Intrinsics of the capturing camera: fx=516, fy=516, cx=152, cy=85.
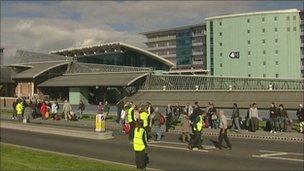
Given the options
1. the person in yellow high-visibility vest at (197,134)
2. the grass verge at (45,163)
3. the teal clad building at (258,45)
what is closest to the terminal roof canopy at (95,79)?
the person in yellow high-visibility vest at (197,134)

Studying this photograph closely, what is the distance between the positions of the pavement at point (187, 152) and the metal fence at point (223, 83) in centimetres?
3163

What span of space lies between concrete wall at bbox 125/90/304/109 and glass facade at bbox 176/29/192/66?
89660mm

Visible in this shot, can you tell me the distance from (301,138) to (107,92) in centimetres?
4745

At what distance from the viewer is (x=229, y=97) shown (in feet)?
173

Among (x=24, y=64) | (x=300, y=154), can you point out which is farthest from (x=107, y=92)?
(x=300, y=154)

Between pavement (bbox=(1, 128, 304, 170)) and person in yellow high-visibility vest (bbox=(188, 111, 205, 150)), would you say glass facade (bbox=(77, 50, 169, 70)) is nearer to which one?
pavement (bbox=(1, 128, 304, 170))

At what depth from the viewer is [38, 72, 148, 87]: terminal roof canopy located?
6656 cm

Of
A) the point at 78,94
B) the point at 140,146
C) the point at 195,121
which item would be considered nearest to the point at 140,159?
the point at 140,146

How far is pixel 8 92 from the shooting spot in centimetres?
8706

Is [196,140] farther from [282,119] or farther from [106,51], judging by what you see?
[106,51]

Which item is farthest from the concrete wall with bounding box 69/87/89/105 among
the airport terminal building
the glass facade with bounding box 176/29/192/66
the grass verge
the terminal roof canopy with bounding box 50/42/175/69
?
the glass facade with bounding box 176/29/192/66

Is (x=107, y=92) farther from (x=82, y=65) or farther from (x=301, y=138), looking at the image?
(x=301, y=138)

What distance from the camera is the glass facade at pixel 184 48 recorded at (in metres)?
150

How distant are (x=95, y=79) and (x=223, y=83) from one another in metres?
19.7
